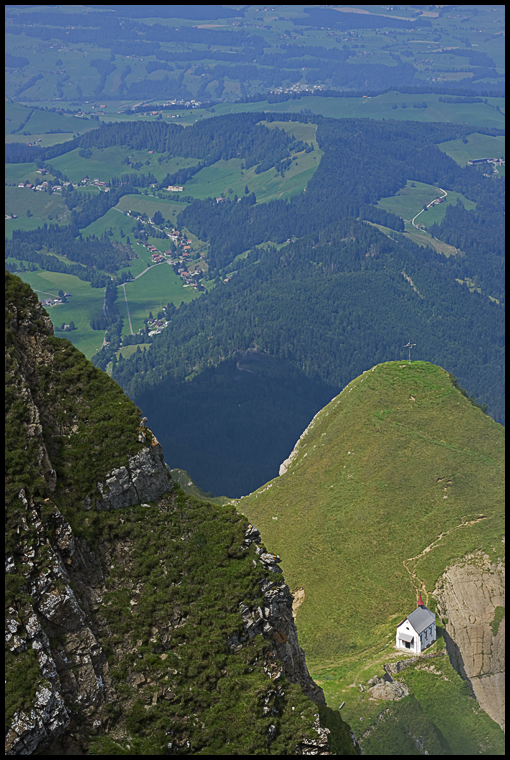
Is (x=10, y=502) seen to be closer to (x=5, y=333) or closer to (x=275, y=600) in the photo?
(x=5, y=333)

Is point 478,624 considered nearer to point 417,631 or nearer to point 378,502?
point 417,631

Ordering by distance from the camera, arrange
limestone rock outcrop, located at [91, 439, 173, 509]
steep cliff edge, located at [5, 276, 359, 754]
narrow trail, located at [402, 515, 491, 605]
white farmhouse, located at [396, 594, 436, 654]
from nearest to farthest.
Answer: steep cliff edge, located at [5, 276, 359, 754] → limestone rock outcrop, located at [91, 439, 173, 509] → white farmhouse, located at [396, 594, 436, 654] → narrow trail, located at [402, 515, 491, 605]

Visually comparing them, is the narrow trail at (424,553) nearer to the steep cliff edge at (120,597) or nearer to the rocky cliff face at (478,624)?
the rocky cliff face at (478,624)

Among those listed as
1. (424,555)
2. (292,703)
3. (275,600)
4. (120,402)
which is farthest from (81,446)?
(424,555)

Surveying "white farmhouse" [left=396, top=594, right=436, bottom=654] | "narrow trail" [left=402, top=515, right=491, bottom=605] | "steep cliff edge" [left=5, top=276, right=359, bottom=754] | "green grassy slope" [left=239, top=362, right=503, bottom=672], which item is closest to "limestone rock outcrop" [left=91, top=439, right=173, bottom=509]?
"steep cliff edge" [left=5, top=276, right=359, bottom=754]

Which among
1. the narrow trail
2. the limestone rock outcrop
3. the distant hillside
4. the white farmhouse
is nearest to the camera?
the limestone rock outcrop

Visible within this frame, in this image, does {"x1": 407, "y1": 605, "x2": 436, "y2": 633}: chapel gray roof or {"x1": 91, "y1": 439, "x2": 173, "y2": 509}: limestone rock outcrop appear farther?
{"x1": 407, "y1": 605, "x2": 436, "y2": 633}: chapel gray roof

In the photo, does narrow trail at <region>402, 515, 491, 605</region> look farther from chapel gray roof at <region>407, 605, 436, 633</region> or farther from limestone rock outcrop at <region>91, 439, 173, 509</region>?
limestone rock outcrop at <region>91, 439, 173, 509</region>
